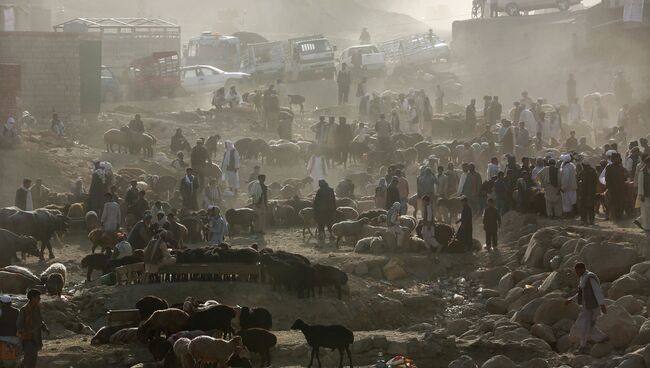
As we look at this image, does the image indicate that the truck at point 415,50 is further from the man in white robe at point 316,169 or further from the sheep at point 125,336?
the sheep at point 125,336

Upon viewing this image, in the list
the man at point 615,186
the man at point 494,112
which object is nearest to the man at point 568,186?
the man at point 615,186

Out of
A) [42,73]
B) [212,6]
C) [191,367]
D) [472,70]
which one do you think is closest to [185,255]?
[191,367]

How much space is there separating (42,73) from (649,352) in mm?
26060

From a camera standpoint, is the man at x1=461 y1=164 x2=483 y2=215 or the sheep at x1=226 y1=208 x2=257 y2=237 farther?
the man at x1=461 y1=164 x2=483 y2=215

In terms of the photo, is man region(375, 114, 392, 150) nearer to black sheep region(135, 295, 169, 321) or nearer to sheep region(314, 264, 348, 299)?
sheep region(314, 264, 348, 299)

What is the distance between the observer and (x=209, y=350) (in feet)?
57.2

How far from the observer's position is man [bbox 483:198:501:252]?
26.3 metres

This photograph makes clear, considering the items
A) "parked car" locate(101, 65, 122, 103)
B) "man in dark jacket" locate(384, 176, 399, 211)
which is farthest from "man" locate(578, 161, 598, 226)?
"parked car" locate(101, 65, 122, 103)

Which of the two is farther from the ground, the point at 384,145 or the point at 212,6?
the point at 212,6

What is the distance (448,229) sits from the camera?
2656cm

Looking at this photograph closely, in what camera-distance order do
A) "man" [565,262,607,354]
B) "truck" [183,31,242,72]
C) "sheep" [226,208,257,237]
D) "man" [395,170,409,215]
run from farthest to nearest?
"truck" [183,31,242,72]
"man" [395,170,409,215]
"sheep" [226,208,257,237]
"man" [565,262,607,354]

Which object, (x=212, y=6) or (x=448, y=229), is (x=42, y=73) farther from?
(x=212, y=6)

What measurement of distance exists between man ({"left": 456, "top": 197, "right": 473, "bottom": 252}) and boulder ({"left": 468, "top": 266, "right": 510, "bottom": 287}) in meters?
1.19

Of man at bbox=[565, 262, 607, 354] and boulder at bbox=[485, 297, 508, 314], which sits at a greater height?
man at bbox=[565, 262, 607, 354]
